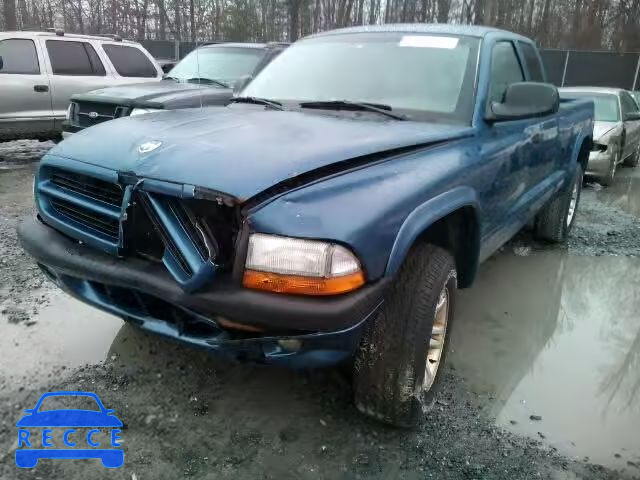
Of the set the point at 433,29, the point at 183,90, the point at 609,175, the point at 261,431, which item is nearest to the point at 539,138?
the point at 433,29

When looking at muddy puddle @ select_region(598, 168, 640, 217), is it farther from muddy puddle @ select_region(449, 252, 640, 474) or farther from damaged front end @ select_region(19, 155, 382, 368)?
damaged front end @ select_region(19, 155, 382, 368)

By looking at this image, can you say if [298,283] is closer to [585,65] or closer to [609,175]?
[609,175]

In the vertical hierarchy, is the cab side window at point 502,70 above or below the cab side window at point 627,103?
above

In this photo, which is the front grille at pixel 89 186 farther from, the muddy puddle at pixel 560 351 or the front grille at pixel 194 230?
the muddy puddle at pixel 560 351

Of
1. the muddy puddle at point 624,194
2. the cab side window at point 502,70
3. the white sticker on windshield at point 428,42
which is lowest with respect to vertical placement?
the muddy puddle at point 624,194

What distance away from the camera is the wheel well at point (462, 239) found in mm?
2703

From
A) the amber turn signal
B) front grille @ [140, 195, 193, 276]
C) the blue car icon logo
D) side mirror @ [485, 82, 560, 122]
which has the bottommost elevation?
the blue car icon logo

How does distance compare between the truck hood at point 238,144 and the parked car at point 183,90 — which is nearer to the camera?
the truck hood at point 238,144

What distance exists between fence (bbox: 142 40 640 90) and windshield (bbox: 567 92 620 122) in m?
13.8

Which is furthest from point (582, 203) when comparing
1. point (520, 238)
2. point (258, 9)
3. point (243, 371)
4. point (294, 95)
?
point (258, 9)

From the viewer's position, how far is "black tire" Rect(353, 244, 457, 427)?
7.39 feet

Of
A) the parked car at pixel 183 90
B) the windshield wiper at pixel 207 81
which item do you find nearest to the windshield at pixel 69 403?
the parked car at pixel 183 90

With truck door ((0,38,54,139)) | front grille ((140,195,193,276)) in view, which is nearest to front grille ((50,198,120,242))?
front grille ((140,195,193,276))

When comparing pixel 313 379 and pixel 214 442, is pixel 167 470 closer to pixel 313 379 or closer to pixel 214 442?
pixel 214 442
